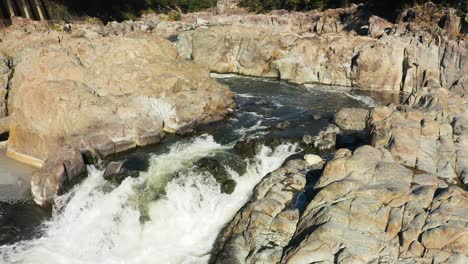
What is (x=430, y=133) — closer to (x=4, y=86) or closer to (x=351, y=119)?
(x=351, y=119)

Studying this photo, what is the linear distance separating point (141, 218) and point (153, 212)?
0.57 meters

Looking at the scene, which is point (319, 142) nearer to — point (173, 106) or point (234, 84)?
point (173, 106)

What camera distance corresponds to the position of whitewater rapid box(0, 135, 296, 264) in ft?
50.8

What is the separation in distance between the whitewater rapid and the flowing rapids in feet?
0.12

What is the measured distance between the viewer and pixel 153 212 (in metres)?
17.2

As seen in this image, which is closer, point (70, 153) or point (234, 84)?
point (70, 153)

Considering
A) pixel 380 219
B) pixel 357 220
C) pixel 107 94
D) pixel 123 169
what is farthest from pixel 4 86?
pixel 380 219

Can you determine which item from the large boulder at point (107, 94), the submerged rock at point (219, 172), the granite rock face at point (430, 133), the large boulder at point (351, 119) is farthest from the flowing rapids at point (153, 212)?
the granite rock face at point (430, 133)

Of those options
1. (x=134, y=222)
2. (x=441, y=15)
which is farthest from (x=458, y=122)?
(x=441, y=15)

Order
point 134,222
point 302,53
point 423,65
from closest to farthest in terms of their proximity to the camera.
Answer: point 134,222 < point 423,65 < point 302,53

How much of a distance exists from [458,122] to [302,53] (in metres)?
21.6

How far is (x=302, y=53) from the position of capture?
130 ft

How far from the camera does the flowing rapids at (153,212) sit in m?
15.6

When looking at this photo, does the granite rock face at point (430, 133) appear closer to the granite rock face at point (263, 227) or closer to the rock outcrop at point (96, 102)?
the granite rock face at point (263, 227)
